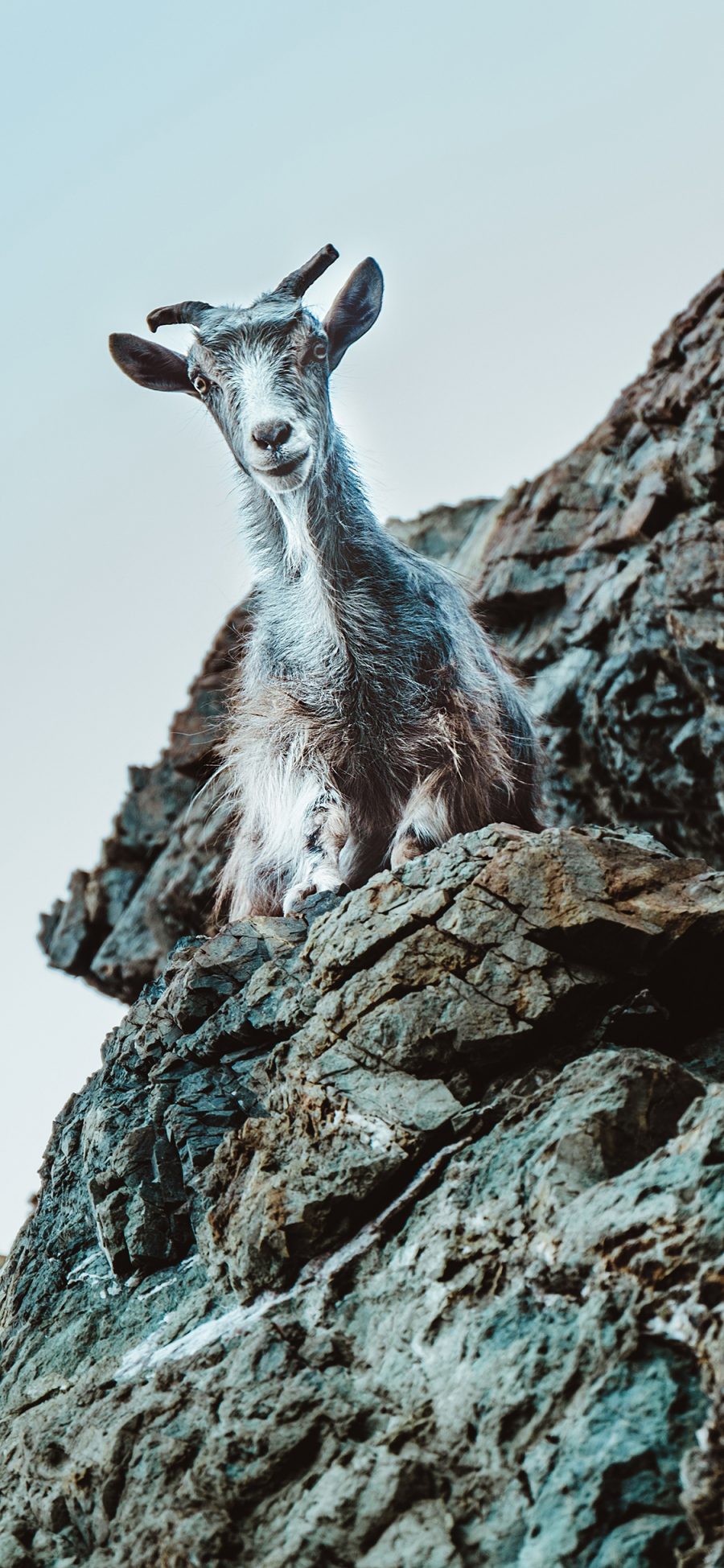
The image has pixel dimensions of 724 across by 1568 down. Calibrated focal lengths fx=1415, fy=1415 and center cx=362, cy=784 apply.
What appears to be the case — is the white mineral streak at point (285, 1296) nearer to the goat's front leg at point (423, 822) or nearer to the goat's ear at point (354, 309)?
the goat's front leg at point (423, 822)

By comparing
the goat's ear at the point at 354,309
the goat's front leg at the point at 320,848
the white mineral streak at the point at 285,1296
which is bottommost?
the white mineral streak at the point at 285,1296

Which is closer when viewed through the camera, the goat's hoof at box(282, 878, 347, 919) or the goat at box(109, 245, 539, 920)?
the goat's hoof at box(282, 878, 347, 919)

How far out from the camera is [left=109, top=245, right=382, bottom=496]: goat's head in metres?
6.17

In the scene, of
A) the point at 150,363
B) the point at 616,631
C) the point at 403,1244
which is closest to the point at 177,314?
the point at 150,363

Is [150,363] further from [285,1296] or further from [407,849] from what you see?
[285,1296]

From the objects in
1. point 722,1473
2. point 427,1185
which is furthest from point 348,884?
point 722,1473

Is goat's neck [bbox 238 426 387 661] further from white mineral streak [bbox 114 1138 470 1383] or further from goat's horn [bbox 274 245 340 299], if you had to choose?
white mineral streak [bbox 114 1138 470 1383]

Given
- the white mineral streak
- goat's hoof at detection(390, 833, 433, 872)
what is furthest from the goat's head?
the white mineral streak

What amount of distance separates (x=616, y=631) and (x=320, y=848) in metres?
6.26

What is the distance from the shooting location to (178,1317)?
15.2 feet

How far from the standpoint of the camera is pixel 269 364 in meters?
6.26

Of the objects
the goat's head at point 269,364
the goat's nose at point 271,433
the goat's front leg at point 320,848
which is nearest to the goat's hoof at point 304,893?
the goat's front leg at point 320,848

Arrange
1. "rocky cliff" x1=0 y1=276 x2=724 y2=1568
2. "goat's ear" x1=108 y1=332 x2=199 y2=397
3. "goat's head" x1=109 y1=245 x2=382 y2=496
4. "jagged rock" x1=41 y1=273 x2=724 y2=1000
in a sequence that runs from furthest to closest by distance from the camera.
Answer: "jagged rock" x1=41 y1=273 x2=724 y2=1000
"goat's ear" x1=108 y1=332 x2=199 y2=397
"goat's head" x1=109 y1=245 x2=382 y2=496
"rocky cliff" x1=0 y1=276 x2=724 y2=1568

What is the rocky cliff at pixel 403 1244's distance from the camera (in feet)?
11.2
